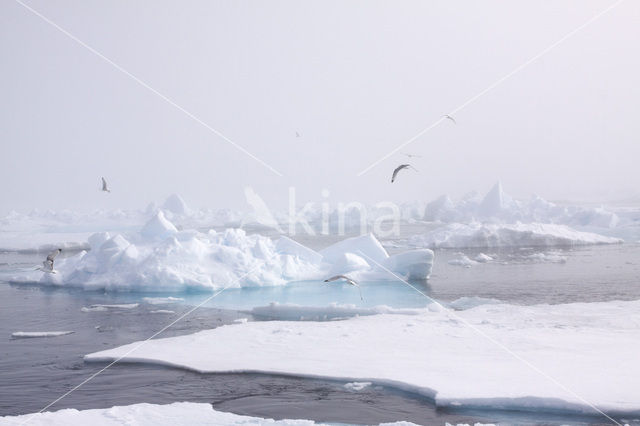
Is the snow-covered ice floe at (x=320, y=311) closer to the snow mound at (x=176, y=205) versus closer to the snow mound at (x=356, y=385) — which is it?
the snow mound at (x=356, y=385)

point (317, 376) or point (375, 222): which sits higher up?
point (375, 222)

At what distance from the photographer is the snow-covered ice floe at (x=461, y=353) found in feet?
33.2

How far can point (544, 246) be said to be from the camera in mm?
42812

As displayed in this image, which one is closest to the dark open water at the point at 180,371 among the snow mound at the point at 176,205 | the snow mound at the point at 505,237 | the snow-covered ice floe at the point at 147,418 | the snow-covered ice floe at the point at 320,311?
the snow-covered ice floe at the point at 147,418

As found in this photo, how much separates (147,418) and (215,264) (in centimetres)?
1523

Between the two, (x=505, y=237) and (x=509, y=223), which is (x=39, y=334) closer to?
(x=505, y=237)

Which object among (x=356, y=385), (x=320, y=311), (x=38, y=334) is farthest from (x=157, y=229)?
(x=356, y=385)

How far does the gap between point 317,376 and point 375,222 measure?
6097cm

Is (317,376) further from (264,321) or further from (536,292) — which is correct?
(536,292)

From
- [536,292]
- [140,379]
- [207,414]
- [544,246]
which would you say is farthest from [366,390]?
[544,246]

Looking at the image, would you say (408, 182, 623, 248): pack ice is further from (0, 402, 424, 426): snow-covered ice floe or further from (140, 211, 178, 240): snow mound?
(0, 402, 424, 426): snow-covered ice floe

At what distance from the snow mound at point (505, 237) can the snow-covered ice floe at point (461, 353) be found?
78.9 feet

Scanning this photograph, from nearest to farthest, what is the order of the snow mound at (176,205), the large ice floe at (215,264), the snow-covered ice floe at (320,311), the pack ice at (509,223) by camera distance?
the snow-covered ice floe at (320,311) → the large ice floe at (215,264) → the pack ice at (509,223) → the snow mound at (176,205)

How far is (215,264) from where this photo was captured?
80.7 ft
